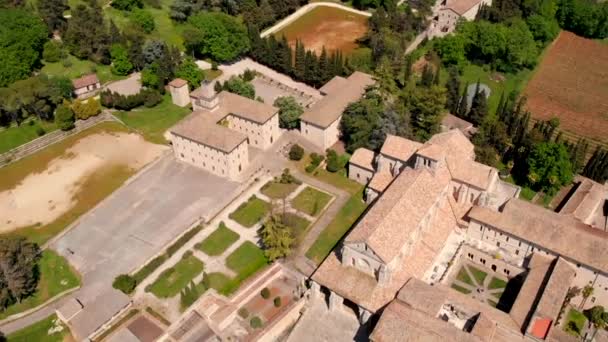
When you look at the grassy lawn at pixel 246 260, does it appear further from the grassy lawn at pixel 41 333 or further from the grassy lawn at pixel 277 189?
the grassy lawn at pixel 41 333

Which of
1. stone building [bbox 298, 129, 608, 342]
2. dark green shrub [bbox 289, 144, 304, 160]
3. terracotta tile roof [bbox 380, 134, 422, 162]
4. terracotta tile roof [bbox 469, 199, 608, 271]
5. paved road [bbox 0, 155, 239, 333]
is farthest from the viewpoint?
dark green shrub [bbox 289, 144, 304, 160]

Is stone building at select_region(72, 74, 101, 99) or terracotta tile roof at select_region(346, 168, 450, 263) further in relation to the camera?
stone building at select_region(72, 74, 101, 99)

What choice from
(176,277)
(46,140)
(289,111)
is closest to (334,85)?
(289,111)

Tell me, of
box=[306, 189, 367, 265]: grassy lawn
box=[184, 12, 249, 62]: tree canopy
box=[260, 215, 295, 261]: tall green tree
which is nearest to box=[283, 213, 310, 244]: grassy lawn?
box=[306, 189, 367, 265]: grassy lawn

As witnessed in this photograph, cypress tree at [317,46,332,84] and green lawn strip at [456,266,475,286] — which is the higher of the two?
cypress tree at [317,46,332,84]

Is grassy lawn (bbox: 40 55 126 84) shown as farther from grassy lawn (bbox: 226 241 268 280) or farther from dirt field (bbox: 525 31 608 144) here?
dirt field (bbox: 525 31 608 144)

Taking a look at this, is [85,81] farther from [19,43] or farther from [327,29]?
[327,29]
